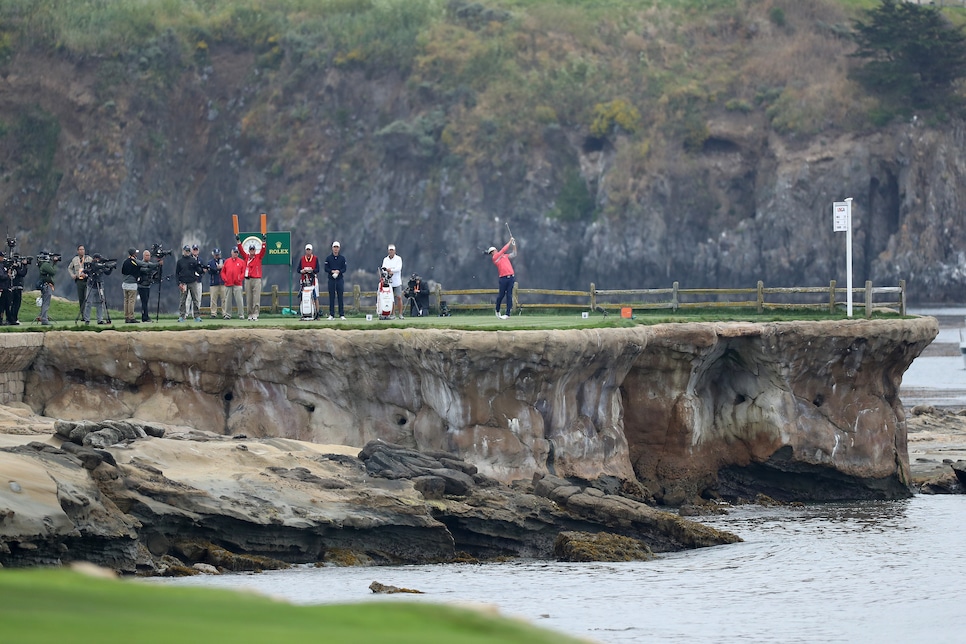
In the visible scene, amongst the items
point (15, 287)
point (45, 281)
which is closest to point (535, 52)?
point (15, 287)

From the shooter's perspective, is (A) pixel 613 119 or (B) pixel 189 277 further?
(A) pixel 613 119

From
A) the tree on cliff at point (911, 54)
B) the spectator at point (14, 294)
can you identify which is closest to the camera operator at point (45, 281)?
the spectator at point (14, 294)

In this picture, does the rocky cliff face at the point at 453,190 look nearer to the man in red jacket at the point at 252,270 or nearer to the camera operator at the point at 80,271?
the man in red jacket at the point at 252,270

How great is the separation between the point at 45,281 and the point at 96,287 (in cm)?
122

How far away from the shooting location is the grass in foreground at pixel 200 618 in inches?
249

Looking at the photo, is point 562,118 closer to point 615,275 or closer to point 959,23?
point 615,275

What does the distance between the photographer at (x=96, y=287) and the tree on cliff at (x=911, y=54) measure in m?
80.8

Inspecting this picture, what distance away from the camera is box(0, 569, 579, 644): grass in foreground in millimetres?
6312

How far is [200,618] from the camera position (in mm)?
6859

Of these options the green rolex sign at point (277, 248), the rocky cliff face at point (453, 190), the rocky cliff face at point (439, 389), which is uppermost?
the rocky cliff face at point (453, 190)

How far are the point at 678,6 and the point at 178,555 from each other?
10259 centimetres

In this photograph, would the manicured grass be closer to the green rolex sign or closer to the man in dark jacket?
the man in dark jacket

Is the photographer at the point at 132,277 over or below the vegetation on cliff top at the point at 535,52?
below

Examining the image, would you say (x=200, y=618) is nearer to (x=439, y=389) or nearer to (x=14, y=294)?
(x=439, y=389)
